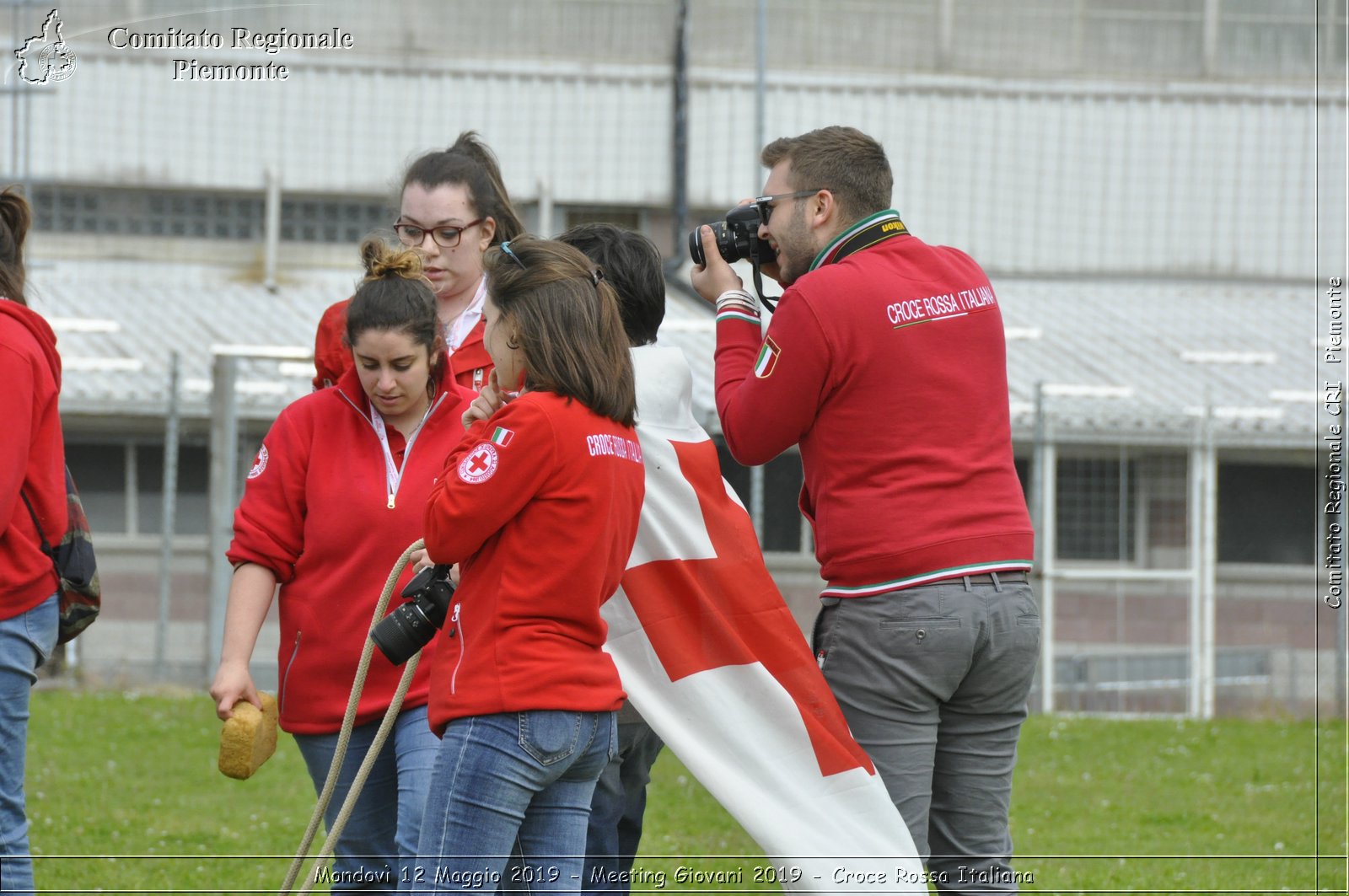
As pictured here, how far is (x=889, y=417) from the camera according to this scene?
3.15 m

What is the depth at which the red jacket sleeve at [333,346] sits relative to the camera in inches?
144

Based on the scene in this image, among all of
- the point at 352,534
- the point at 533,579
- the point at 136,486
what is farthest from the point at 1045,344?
the point at 533,579

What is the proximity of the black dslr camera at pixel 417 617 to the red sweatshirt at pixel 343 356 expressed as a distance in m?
0.81

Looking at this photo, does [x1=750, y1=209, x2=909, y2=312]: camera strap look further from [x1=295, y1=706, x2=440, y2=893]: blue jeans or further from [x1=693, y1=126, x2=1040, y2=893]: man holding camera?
[x1=295, y1=706, x2=440, y2=893]: blue jeans

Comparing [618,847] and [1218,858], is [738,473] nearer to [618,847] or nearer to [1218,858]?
[1218,858]

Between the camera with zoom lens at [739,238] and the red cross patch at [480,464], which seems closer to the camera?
the red cross patch at [480,464]

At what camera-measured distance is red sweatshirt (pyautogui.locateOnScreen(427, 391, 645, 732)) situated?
2.72 m

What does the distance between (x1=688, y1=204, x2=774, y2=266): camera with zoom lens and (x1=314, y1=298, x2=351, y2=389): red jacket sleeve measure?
92cm

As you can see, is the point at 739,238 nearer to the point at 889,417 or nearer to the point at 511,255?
the point at 889,417

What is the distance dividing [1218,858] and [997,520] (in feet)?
10.3

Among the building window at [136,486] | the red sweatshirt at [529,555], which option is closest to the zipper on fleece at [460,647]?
the red sweatshirt at [529,555]

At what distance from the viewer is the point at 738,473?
1127 centimetres

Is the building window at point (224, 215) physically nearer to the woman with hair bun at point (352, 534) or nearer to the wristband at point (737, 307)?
the woman with hair bun at point (352, 534)

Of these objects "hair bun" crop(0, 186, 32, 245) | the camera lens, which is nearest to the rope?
the camera lens
